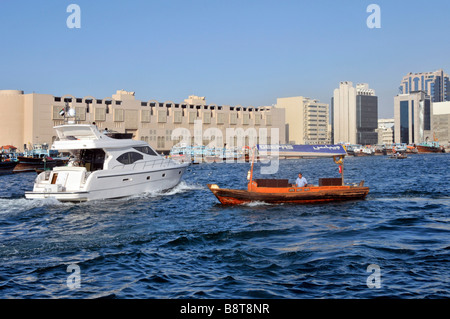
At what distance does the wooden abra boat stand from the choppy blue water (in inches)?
22.9

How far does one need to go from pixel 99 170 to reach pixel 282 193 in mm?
10047

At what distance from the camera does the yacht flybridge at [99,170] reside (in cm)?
2594

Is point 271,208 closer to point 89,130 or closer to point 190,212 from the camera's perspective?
point 190,212

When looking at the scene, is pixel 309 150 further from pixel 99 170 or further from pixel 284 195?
pixel 99 170

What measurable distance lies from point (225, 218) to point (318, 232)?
5003mm

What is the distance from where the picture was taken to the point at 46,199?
2581cm

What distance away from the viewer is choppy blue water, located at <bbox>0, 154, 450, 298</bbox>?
11344mm

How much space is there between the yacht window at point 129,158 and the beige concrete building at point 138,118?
278ft

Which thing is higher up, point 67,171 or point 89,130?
point 89,130

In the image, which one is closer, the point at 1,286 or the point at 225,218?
the point at 1,286

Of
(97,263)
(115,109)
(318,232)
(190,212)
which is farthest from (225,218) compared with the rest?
(115,109)
